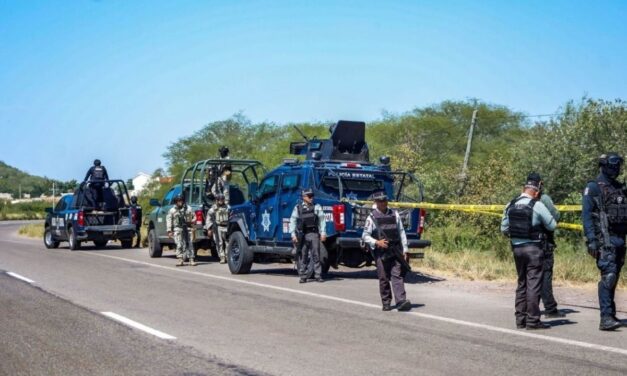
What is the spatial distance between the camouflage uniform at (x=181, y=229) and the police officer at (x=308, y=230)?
17.6ft

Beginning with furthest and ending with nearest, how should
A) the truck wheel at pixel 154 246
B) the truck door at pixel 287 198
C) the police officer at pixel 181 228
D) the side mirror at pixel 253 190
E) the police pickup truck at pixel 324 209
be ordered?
the truck wheel at pixel 154 246 < the police officer at pixel 181 228 < the side mirror at pixel 253 190 < the truck door at pixel 287 198 < the police pickup truck at pixel 324 209

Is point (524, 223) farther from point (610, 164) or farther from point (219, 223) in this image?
point (219, 223)

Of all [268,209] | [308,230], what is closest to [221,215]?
[268,209]

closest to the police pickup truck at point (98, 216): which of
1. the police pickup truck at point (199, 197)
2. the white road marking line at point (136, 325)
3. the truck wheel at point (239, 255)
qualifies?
the police pickup truck at point (199, 197)

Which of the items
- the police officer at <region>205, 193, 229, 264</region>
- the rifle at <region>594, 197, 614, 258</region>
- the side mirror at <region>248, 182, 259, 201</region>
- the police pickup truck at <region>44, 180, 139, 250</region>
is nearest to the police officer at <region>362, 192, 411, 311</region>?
the rifle at <region>594, 197, 614, 258</region>

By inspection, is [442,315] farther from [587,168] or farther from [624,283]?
[587,168]

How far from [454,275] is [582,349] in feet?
27.0

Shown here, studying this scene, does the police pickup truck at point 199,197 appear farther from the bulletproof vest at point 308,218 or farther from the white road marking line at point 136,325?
the white road marking line at point 136,325

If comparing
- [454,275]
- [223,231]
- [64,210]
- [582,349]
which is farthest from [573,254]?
[64,210]

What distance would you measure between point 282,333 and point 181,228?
35.9 ft

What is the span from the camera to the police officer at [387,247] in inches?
431

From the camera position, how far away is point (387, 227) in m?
11.1

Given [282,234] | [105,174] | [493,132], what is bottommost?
[282,234]

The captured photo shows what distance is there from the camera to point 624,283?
1366 cm
